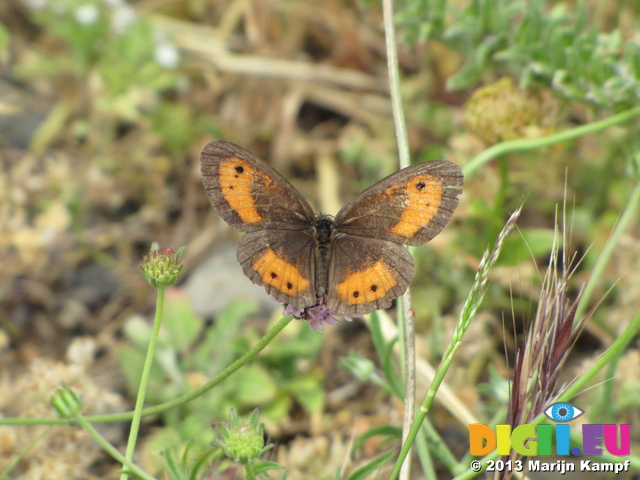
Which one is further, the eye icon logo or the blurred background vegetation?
the blurred background vegetation

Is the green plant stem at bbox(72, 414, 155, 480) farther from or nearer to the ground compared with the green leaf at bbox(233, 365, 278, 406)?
nearer to the ground

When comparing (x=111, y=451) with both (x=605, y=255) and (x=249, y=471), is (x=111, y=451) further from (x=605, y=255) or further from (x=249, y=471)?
(x=605, y=255)

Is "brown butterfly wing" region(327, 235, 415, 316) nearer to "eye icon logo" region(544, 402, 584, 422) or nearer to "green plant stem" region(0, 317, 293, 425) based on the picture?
"green plant stem" region(0, 317, 293, 425)

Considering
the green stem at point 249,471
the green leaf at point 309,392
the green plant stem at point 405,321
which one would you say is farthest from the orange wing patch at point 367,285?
the green leaf at point 309,392

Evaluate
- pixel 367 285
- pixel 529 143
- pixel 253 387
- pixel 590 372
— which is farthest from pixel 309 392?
pixel 590 372

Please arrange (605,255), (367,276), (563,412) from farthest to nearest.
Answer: (605,255) < (563,412) < (367,276)

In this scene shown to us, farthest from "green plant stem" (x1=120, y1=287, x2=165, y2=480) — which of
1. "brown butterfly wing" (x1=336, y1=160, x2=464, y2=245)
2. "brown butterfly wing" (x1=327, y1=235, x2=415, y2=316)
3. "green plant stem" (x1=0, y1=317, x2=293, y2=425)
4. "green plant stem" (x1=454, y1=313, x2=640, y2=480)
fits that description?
"green plant stem" (x1=454, y1=313, x2=640, y2=480)

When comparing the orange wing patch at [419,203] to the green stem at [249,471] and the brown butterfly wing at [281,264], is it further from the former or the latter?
the green stem at [249,471]
